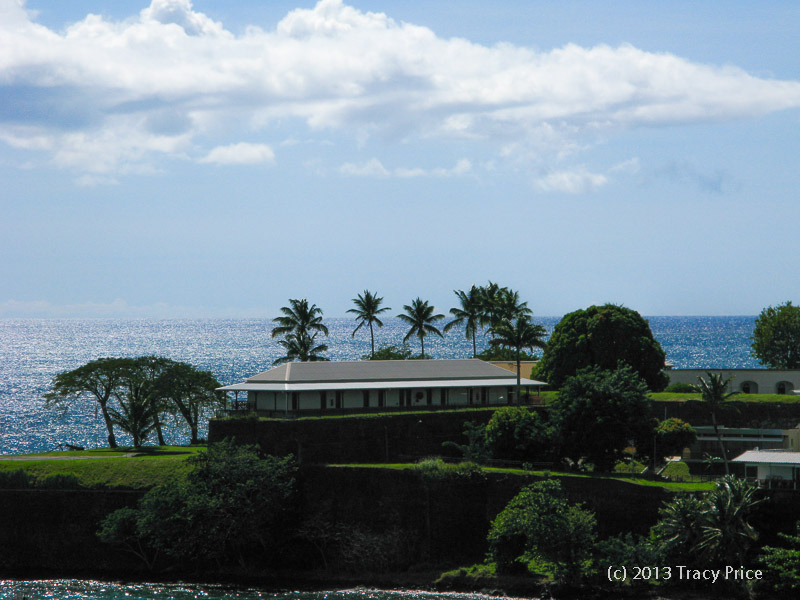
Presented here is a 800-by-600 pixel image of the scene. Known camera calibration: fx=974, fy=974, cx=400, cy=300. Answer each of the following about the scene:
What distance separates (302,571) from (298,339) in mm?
37466

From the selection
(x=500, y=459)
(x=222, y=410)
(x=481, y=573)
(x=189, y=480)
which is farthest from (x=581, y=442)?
(x=222, y=410)

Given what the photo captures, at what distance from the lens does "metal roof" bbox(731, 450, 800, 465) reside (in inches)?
2347

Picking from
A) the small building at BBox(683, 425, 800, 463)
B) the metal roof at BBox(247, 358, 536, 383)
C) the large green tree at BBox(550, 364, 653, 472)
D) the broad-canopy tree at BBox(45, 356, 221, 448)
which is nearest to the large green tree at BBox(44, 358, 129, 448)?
the broad-canopy tree at BBox(45, 356, 221, 448)

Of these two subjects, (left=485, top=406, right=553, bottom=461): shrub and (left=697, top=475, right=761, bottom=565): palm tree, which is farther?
(left=485, top=406, right=553, bottom=461): shrub

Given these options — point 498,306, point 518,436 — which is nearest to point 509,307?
point 498,306

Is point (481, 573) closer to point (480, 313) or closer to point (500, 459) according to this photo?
point (500, 459)

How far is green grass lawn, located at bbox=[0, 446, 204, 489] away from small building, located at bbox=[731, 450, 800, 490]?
37266mm

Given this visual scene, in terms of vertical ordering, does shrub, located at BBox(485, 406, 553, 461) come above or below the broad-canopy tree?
below

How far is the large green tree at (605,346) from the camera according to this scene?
83.8m

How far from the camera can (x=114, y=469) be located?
7138cm

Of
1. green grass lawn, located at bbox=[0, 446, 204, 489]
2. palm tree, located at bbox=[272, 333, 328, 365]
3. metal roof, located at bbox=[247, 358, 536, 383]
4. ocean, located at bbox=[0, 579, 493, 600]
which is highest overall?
palm tree, located at bbox=[272, 333, 328, 365]

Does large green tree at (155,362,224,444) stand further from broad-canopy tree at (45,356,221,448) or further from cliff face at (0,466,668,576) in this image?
cliff face at (0,466,668,576)

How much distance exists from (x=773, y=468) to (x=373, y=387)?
30001 millimetres

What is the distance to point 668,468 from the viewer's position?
69375mm
